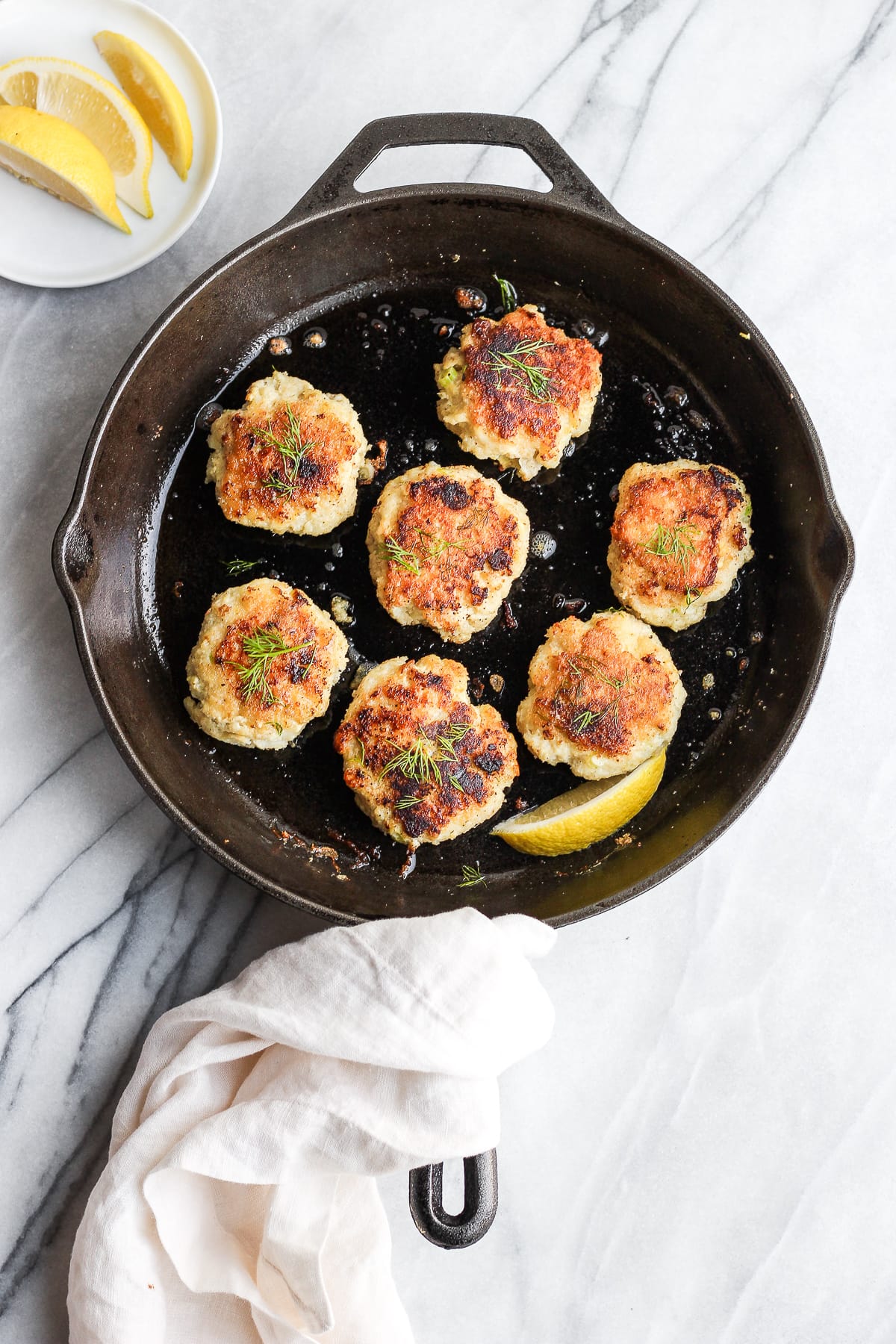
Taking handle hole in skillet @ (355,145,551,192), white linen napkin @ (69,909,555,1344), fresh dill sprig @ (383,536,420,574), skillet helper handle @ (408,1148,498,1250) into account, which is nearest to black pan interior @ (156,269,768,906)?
fresh dill sprig @ (383,536,420,574)

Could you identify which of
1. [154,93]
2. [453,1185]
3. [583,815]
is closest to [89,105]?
[154,93]

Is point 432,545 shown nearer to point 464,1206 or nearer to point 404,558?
point 404,558

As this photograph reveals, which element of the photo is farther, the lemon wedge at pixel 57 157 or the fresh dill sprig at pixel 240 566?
the fresh dill sprig at pixel 240 566

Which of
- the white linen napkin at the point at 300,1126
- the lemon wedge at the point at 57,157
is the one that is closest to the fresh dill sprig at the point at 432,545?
the white linen napkin at the point at 300,1126

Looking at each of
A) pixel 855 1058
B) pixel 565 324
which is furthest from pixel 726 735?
pixel 565 324

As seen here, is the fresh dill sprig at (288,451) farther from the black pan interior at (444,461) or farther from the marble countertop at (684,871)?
the marble countertop at (684,871)

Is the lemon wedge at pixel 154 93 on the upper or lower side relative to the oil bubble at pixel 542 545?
upper

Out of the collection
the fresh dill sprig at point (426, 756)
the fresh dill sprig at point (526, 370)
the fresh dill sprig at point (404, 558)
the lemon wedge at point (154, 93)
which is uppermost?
the fresh dill sprig at point (526, 370)
